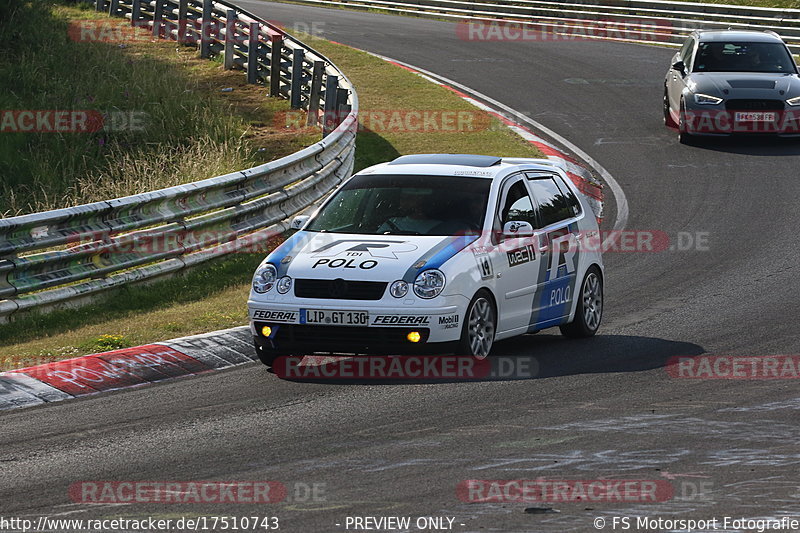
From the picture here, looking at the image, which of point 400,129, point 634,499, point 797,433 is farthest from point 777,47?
point 634,499

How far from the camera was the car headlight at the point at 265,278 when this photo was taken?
10039 millimetres

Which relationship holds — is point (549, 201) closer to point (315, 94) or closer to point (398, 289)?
point (398, 289)

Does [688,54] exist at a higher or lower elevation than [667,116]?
higher

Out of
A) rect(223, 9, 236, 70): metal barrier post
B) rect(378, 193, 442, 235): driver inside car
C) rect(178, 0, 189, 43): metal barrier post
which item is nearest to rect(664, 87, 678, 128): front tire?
rect(223, 9, 236, 70): metal barrier post

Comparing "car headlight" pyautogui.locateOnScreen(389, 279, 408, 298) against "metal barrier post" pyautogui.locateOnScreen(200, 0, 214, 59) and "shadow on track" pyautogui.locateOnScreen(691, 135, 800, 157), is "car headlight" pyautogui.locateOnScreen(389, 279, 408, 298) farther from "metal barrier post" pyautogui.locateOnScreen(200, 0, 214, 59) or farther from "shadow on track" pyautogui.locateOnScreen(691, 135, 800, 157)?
"metal barrier post" pyautogui.locateOnScreen(200, 0, 214, 59)

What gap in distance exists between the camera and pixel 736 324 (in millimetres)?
12047

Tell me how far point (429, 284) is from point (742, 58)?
51.2 feet

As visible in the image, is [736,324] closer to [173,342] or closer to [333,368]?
[333,368]

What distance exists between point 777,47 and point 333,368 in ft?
53.3

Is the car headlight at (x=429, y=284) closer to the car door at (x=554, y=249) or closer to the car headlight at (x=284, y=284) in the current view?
the car headlight at (x=284, y=284)

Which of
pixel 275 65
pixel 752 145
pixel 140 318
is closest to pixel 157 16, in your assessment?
pixel 275 65

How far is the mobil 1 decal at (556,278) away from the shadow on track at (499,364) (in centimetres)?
28

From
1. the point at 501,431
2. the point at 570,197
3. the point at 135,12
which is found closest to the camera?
the point at 501,431

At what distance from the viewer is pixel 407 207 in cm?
1089
